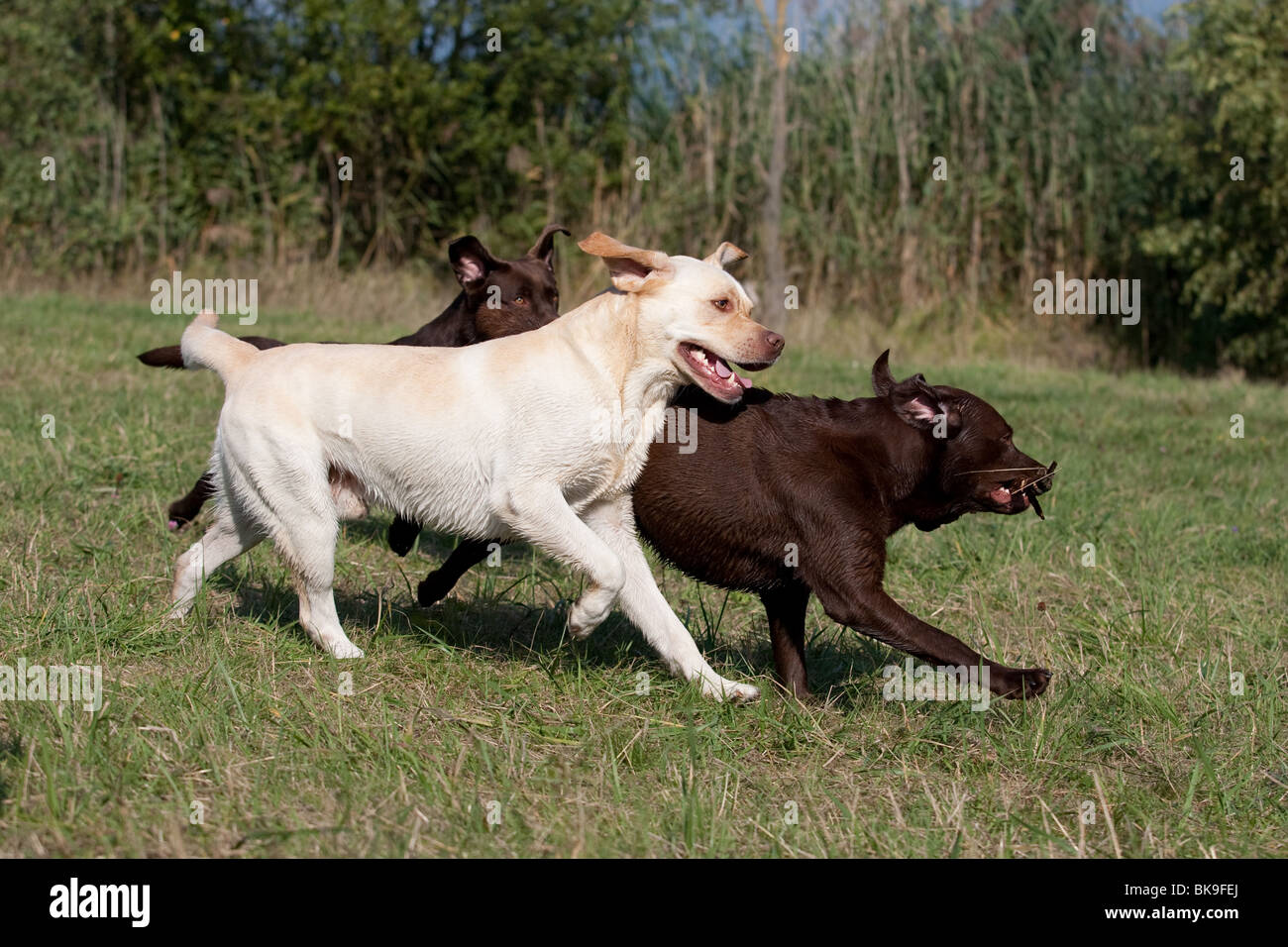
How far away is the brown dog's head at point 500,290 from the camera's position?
591cm

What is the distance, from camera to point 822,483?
14.1 feet

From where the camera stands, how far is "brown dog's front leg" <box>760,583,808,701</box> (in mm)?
4547

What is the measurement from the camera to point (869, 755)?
397 centimetres

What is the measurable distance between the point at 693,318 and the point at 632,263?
271mm

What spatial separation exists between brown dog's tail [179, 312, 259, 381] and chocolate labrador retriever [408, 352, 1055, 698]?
1.41 m

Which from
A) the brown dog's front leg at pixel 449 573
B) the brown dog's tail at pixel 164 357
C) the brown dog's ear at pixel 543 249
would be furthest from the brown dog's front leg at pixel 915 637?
the brown dog's tail at pixel 164 357

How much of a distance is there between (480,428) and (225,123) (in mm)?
13511

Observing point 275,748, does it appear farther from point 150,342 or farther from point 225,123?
point 225,123

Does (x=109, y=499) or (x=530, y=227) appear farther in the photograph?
(x=530, y=227)

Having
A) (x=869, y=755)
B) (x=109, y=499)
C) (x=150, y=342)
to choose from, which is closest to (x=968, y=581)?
(x=869, y=755)

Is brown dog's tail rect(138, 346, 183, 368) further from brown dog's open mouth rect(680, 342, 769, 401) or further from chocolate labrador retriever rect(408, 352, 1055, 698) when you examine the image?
brown dog's open mouth rect(680, 342, 769, 401)

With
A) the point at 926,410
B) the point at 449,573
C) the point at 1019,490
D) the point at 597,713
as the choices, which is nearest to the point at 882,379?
the point at 926,410

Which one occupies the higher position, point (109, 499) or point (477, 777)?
point (109, 499)

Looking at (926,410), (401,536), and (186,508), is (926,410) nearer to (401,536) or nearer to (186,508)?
(401,536)
